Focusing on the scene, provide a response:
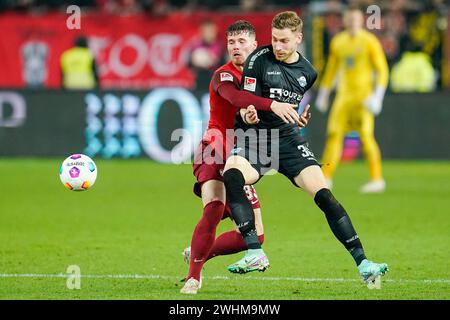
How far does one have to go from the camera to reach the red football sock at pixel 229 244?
26.9ft

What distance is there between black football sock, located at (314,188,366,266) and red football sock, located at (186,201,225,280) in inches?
28.0

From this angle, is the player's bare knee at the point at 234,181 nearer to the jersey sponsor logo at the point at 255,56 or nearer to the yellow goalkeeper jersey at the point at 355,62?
the jersey sponsor logo at the point at 255,56

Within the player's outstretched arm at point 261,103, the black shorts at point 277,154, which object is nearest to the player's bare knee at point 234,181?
the black shorts at point 277,154

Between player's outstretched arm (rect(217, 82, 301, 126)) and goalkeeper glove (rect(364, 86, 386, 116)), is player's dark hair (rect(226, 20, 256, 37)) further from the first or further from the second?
goalkeeper glove (rect(364, 86, 386, 116))

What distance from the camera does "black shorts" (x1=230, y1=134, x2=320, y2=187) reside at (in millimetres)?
7887

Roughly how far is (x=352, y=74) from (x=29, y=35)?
8066 millimetres

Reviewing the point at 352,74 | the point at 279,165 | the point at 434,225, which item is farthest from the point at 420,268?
the point at 352,74

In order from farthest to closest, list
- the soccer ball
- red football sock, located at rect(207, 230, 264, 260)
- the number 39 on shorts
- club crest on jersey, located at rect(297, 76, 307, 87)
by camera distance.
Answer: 1. the soccer ball
2. red football sock, located at rect(207, 230, 264, 260)
3. club crest on jersey, located at rect(297, 76, 307, 87)
4. the number 39 on shorts

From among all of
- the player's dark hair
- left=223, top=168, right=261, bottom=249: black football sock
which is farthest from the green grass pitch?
the player's dark hair

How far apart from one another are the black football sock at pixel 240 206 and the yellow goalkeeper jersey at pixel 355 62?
7.83 m

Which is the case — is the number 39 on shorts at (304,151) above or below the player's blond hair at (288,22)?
below

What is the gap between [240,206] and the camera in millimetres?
7617

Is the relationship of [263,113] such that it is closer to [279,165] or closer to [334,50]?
[279,165]

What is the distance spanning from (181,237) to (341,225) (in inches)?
140
